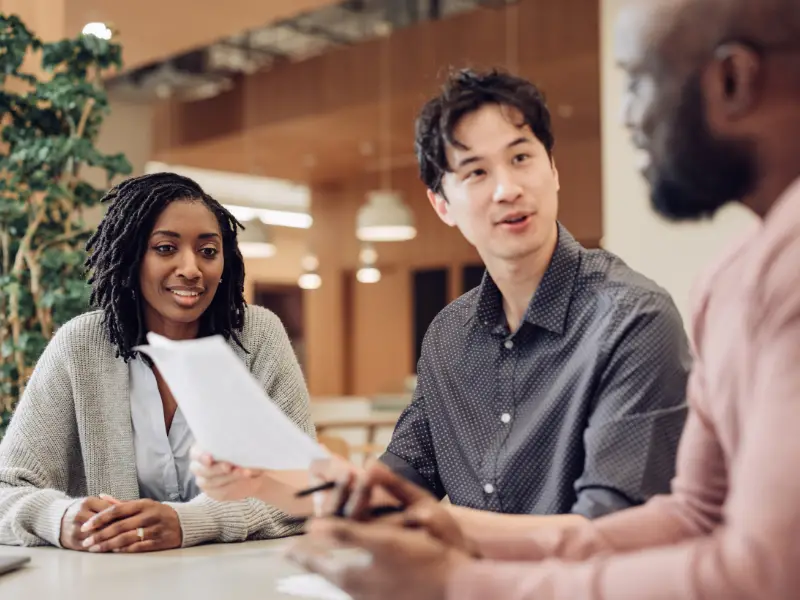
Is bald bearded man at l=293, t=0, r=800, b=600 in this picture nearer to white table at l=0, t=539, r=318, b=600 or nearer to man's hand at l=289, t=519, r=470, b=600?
man's hand at l=289, t=519, r=470, b=600

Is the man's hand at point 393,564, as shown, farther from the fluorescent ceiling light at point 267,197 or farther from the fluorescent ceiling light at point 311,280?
the fluorescent ceiling light at point 267,197

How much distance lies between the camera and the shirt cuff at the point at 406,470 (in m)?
1.72

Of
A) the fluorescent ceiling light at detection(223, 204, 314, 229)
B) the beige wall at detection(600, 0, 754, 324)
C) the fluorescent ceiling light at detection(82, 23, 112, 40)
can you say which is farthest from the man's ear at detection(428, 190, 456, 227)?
the fluorescent ceiling light at detection(223, 204, 314, 229)

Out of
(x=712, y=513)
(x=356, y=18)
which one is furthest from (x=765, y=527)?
(x=356, y=18)

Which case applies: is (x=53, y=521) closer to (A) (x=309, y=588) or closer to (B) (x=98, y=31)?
(A) (x=309, y=588)

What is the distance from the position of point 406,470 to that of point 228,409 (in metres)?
0.88

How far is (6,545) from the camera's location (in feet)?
5.73

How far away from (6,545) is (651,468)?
1.17 metres

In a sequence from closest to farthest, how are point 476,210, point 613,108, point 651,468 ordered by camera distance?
point 651,468 → point 476,210 → point 613,108

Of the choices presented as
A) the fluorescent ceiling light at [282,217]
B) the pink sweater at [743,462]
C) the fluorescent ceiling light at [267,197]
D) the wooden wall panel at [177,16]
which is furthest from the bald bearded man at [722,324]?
the fluorescent ceiling light at [282,217]

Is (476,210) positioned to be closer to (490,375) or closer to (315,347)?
(490,375)

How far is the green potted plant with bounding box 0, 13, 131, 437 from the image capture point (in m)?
2.76

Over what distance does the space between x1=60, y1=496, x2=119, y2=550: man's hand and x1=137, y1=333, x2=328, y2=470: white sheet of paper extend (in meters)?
0.81

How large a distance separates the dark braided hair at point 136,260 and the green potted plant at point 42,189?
741 millimetres
